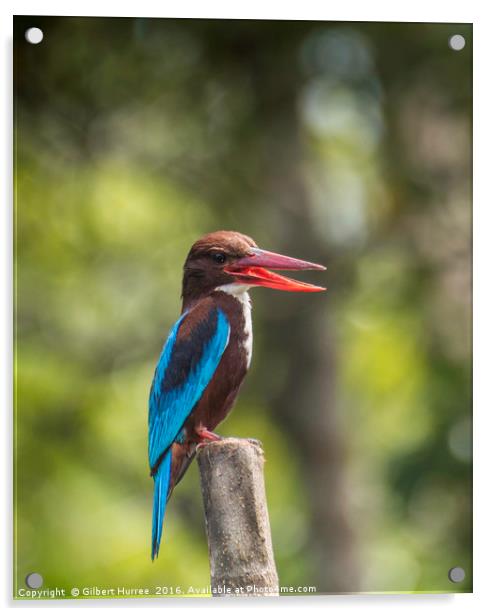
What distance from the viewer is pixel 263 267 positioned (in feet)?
11.9

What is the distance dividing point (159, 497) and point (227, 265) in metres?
0.92

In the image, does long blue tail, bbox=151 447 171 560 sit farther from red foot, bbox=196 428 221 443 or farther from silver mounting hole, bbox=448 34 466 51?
silver mounting hole, bbox=448 34 466 51

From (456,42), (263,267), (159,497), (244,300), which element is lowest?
(159,497)

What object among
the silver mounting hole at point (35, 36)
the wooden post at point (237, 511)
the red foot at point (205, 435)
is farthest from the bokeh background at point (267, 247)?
the wooden post at point (237, 511)

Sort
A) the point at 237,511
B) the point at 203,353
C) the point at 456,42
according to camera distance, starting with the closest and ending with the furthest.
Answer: the point at 237,511
the point at 203,353
the point at 456,42

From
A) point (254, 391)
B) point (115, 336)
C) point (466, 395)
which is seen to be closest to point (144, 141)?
point (115, 336)

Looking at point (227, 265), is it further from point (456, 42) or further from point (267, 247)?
point (456, 42)

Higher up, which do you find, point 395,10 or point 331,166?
point 395,10

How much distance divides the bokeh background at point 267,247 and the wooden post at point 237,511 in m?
0.34

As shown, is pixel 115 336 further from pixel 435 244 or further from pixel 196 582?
pixel 435 244

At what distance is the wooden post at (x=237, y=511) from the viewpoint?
10.6 feet

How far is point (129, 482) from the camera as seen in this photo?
3768mm

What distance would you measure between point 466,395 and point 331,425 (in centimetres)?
57

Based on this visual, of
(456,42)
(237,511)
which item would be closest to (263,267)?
(237,511)
